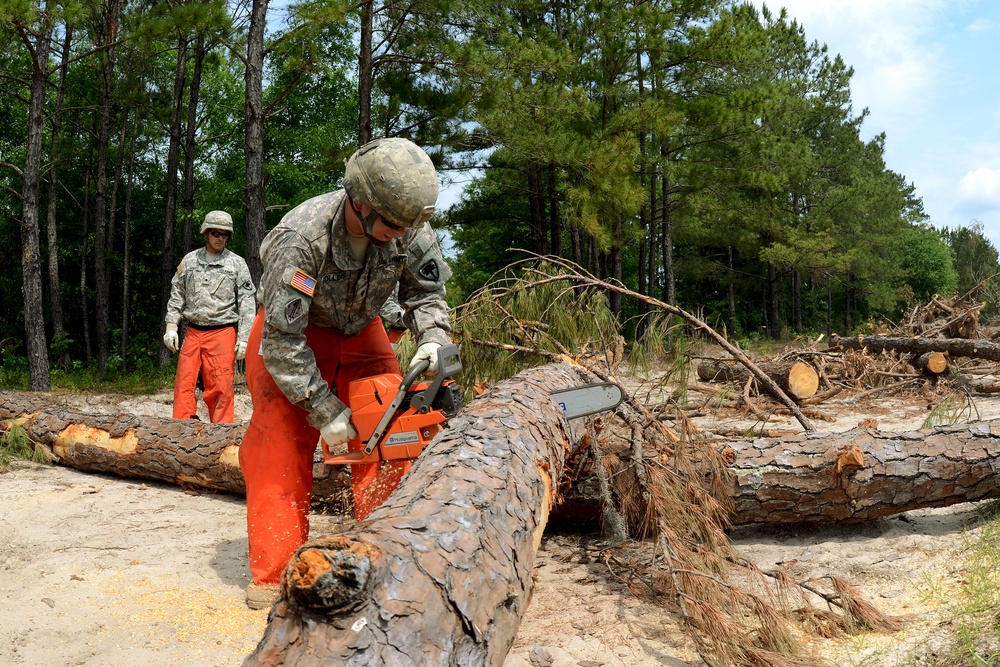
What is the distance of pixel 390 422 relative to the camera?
104 inches

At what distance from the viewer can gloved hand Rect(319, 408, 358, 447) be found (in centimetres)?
273

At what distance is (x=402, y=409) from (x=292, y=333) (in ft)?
1.62

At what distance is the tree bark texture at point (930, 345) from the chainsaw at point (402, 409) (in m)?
6.24

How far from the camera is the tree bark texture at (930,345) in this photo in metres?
7.50

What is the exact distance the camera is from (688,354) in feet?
15.1

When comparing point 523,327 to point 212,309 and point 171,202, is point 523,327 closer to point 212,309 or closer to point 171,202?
point 212,309

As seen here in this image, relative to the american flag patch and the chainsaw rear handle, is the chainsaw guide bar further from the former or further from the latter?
the american flag patch

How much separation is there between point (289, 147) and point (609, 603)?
710 inches

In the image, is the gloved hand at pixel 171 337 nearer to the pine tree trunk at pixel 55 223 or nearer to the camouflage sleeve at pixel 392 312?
the camouflage sleeve at pixel 392 312

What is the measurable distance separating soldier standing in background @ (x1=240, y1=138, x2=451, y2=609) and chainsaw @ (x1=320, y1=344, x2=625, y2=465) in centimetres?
7

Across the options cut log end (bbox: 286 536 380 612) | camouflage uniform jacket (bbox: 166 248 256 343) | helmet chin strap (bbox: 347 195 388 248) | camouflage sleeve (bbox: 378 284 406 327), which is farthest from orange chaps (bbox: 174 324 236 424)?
cut log end (bbox: 286 536 380 612)

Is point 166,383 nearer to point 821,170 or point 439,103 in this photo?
point 439,103

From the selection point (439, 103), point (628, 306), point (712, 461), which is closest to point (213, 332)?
point (712, 461)

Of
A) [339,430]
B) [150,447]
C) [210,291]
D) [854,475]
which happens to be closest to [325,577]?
[339,430]
